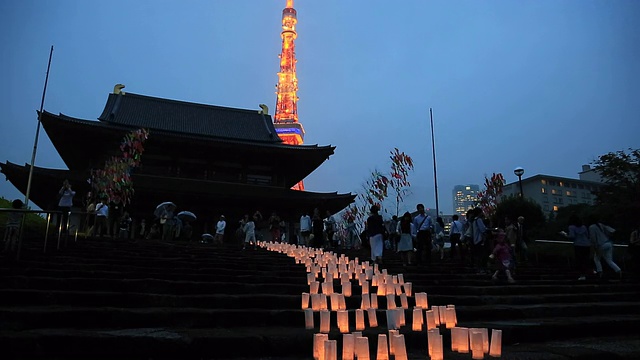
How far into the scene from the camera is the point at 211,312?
164 inches

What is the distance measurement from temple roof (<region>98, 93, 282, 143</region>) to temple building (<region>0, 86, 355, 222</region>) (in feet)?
1.32

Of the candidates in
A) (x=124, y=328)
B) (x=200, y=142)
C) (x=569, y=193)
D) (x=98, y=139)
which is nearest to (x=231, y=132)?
(x=200, y=142)

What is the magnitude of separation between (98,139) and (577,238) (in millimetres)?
19919

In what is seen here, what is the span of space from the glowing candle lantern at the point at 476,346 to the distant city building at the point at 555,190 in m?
65.6

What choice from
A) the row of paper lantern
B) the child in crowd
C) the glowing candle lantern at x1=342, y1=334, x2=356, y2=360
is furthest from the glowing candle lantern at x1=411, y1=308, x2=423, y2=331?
the child in crowd

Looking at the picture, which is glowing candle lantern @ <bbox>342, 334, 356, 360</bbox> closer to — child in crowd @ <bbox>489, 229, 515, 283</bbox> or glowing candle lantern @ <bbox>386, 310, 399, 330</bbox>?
glowing candle lantern @ <bbox>386, 310, 399, 330</bbox>

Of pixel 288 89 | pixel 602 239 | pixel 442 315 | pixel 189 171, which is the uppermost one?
pixel 288 89

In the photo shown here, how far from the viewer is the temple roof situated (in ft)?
81.5

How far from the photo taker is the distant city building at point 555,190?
62438mm

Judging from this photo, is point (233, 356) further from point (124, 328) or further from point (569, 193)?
point (569, 193)

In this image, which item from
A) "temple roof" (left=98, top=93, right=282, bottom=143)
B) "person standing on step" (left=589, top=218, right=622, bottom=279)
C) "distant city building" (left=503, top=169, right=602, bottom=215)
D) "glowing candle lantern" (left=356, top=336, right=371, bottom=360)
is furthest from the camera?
"distant city building" (left=503, top=169, right=602, bottom=215)

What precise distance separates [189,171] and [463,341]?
19372mm

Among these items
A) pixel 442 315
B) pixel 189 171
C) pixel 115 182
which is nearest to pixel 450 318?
pixel 442 315

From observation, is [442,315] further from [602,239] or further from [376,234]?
[602,239]
